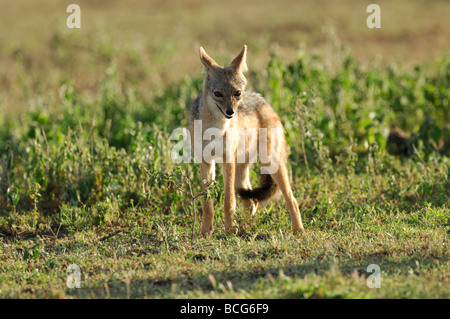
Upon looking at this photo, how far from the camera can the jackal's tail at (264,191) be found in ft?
22.5

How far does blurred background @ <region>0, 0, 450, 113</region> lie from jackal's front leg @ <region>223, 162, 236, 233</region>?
307 cm

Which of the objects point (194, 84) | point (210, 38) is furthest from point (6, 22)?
point (194, 84)

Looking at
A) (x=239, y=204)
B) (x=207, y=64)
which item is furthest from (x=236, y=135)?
(x=239, y=204)

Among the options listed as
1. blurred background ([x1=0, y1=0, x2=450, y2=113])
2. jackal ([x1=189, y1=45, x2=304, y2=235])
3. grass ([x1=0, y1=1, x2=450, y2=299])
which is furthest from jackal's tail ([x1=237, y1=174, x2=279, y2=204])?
blurred background ([x1=0, y1=0, x2=450, y2=113])

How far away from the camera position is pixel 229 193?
6.45 m

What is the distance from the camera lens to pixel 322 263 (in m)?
5.43

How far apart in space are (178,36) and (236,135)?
12945mm

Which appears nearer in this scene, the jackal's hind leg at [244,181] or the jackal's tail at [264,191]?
the jackal's tail at [264,191]

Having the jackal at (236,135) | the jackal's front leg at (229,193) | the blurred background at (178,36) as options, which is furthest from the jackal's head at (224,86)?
the blurred background at (178,36)

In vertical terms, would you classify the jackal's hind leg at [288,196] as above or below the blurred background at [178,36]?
below

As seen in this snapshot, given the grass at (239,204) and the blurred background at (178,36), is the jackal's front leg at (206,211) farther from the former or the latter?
the blurred background at (178,36)

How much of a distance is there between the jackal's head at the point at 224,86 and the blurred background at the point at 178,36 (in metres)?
2.57

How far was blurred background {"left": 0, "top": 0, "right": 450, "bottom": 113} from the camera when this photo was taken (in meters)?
15.4

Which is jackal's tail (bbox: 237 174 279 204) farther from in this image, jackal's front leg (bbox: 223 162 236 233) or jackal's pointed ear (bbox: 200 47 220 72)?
jackal's pointed ear (bbox: 200 47 220 72)
